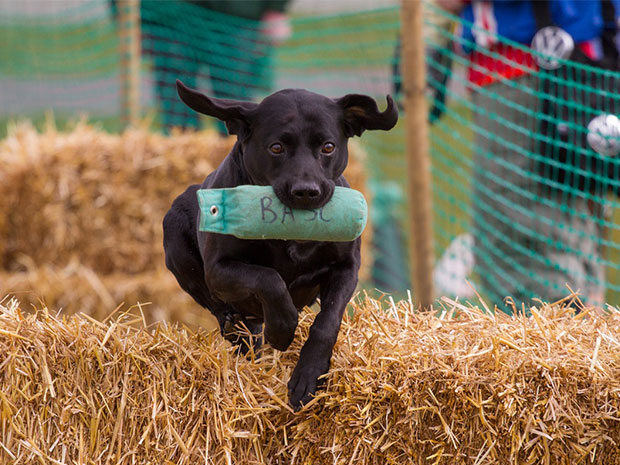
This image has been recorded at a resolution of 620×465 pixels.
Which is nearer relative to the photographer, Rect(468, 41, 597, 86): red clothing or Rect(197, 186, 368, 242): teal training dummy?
Rect(197, 186, 368, 242): teal training dummy

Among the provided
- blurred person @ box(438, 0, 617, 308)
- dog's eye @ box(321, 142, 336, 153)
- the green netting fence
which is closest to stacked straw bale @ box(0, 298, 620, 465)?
dog's eye @ box(321, 142, 336, 153)

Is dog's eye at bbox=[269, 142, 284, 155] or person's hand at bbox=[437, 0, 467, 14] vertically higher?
person's hand at bbox=[437, 0, 467, 14]

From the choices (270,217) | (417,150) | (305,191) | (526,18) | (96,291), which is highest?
(526,18)

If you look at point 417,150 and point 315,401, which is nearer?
point 315,401

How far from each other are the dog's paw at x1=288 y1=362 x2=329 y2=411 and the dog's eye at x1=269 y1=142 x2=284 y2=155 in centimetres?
78

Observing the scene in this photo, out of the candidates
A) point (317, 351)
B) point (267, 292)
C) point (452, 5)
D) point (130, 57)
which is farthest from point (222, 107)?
point (130, 57)

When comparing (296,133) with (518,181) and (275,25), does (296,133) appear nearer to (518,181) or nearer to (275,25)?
(518,181)

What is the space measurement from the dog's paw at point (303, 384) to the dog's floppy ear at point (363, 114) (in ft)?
3.10

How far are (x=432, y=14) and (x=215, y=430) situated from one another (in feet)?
12.6

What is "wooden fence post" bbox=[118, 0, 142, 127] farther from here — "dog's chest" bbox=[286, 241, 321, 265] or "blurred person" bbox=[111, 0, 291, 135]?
"dog's chest" bbox=[286, 241, 321, 265]

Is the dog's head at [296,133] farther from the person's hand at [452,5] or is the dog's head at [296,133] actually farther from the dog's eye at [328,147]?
the person's hand at [452,5]

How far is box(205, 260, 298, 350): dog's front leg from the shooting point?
2826mm

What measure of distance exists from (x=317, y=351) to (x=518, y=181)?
2773 mm

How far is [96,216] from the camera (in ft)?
19.4
